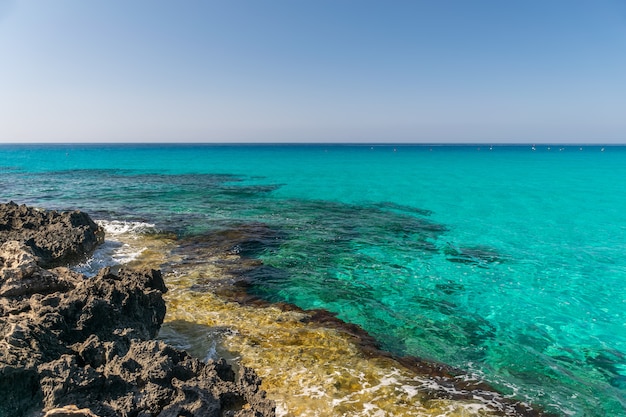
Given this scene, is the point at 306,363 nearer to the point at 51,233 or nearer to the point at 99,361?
the point at 99,361

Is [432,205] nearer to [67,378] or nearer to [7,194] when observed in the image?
[67,378]

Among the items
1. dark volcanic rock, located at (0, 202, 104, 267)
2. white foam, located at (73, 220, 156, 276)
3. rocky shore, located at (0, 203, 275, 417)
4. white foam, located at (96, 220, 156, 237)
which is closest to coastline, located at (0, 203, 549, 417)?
rocky shore, located at (0, 203, 275, 417)

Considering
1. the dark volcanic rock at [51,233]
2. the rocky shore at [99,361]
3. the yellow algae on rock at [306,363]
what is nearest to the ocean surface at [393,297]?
the yellow algae on rock at [306,363]

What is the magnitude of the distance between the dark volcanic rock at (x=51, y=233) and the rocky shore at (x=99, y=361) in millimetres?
4035

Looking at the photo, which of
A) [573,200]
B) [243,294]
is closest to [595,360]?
[243,294]

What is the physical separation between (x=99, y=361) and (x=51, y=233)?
10942mm

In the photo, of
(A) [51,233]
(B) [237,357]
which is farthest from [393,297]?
(A) [51,233]

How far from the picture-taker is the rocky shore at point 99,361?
542cm

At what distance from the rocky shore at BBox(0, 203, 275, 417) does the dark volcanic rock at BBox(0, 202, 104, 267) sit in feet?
13.2

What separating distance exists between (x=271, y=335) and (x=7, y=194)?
37027 mm

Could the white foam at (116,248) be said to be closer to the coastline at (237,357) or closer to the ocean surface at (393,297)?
the ocean surface at (393,297)

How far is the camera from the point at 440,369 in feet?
30.5

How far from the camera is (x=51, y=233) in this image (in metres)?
15.1

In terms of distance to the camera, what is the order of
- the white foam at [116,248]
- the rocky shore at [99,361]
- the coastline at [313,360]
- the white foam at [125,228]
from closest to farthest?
the rocky shore at [99,361]
the coastline at [313,360]
the white foam at [116,248]
the white foam at [125,228]
